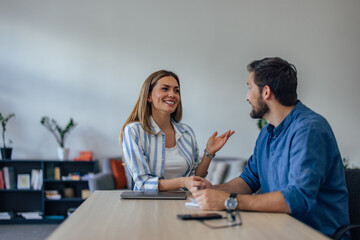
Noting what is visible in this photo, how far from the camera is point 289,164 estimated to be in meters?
1.60

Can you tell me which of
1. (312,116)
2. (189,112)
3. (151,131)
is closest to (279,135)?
(312,116)

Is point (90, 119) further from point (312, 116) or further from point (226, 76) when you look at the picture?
point (312, 116)

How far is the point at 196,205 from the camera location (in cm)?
152

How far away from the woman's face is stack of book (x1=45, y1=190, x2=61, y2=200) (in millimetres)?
3110

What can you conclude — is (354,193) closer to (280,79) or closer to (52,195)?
(280,79)

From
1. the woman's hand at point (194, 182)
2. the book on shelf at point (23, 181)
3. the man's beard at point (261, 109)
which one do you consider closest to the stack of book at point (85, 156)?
the book on shelf at point (23, 181)

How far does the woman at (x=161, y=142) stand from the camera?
6.59ft

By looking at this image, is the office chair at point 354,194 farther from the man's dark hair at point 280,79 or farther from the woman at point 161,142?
the woman at point 161,142

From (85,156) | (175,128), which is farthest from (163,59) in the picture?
(175,128)

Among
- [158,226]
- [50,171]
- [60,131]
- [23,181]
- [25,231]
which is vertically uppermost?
[158,226]

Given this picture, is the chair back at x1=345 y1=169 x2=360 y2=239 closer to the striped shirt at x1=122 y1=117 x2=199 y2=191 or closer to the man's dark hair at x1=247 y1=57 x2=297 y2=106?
the man's dark hair at x1=247 y1=57 x2=297 y2=106

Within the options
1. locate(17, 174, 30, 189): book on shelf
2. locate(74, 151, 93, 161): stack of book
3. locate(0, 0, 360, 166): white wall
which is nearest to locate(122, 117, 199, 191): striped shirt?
locate(74, 151, 93, 161): stack of book

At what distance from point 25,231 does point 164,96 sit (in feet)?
10.4

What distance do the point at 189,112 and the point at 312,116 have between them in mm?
3856
